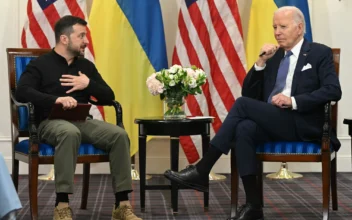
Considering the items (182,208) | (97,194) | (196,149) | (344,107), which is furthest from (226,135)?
(344,107)

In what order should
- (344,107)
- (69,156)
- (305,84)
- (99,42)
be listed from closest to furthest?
(69,156), (305,84), (99,42), (344,107)

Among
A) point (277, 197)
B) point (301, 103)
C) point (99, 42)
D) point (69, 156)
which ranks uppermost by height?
point (99, 42)

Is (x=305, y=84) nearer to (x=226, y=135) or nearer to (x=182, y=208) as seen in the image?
(x=226, y=135)

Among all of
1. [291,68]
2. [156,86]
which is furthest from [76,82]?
[291,68]

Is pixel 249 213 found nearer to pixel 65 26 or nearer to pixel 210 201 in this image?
pixel 210 201

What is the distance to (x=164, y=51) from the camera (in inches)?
251

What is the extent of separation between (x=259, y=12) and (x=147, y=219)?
2619 mm

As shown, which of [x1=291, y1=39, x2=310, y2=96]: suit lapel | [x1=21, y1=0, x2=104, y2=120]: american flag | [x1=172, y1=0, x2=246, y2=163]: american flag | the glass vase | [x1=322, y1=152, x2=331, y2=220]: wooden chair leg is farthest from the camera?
[x1=172, y1=0, x2=246, y2=163]: american flag

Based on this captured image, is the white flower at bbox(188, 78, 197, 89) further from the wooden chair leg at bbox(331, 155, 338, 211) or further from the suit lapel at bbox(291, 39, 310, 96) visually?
the wooden chair leg at bbox(331, 155, 338, 211)

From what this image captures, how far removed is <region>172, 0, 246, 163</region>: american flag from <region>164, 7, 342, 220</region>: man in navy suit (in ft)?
5.50

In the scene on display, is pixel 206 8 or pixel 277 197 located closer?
pixel 277 197

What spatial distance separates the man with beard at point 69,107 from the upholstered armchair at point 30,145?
0.21ft

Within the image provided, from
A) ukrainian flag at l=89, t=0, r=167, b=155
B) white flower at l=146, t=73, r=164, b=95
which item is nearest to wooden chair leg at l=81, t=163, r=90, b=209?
white flower at l=146, t=73, r=164, b=95

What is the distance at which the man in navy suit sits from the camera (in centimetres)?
434
